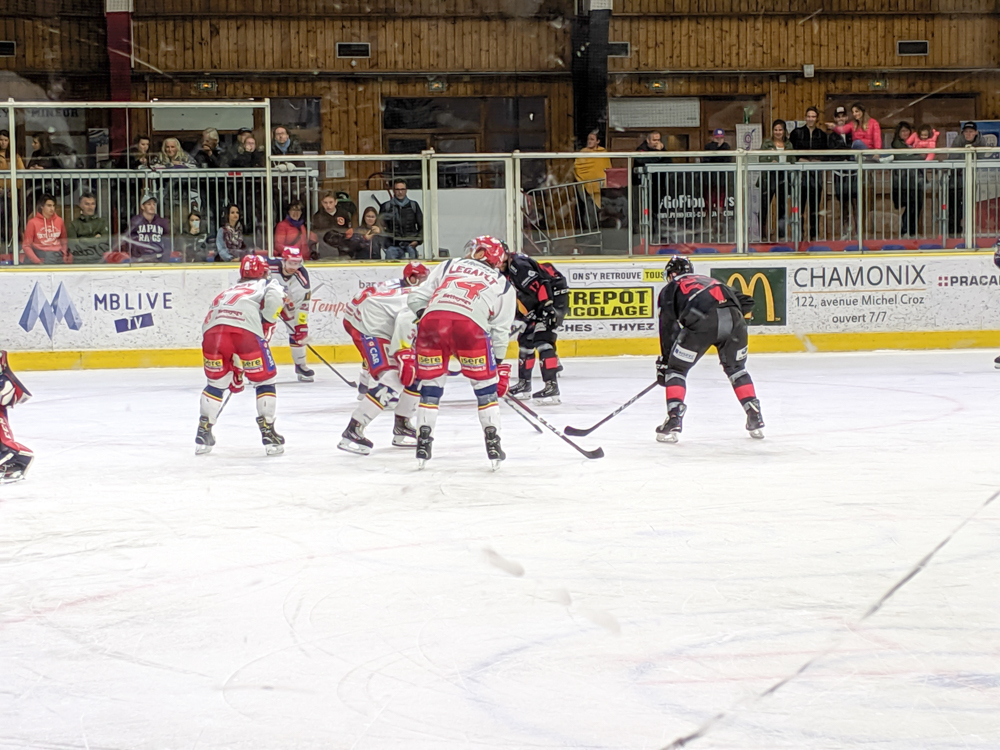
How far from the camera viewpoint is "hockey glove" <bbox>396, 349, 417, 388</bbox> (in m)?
7.74

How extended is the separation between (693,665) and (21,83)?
1676 centimetres

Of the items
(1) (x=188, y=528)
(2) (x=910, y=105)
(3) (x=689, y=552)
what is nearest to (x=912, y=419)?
(3) (x=689, y=552)

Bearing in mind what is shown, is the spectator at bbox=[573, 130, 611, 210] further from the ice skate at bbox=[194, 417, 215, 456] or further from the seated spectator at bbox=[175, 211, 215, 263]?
the ice skate at bbox=[194, 417, 215, 456]

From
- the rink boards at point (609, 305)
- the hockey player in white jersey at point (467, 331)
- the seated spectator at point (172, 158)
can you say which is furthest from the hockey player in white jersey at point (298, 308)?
the hockey player in white jersey at point (467, 331)

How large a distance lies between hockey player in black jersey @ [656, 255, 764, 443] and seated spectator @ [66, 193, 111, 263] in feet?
22.7

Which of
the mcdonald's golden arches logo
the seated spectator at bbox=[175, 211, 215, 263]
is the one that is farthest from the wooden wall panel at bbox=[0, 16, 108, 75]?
the mcdonald's golden arches logo

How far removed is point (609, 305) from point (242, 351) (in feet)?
22.0

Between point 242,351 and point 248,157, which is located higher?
point 248,157

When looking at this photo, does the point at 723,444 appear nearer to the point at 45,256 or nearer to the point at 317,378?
the point at 317,378

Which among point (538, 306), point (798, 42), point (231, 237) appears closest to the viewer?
point (538, 306)

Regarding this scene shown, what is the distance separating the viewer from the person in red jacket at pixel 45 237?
12.8 m

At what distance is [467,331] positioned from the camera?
22.6 ft

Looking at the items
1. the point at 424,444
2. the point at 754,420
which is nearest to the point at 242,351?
the point at 424,444

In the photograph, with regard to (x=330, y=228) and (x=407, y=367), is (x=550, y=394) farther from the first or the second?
(x=330, y=228)
